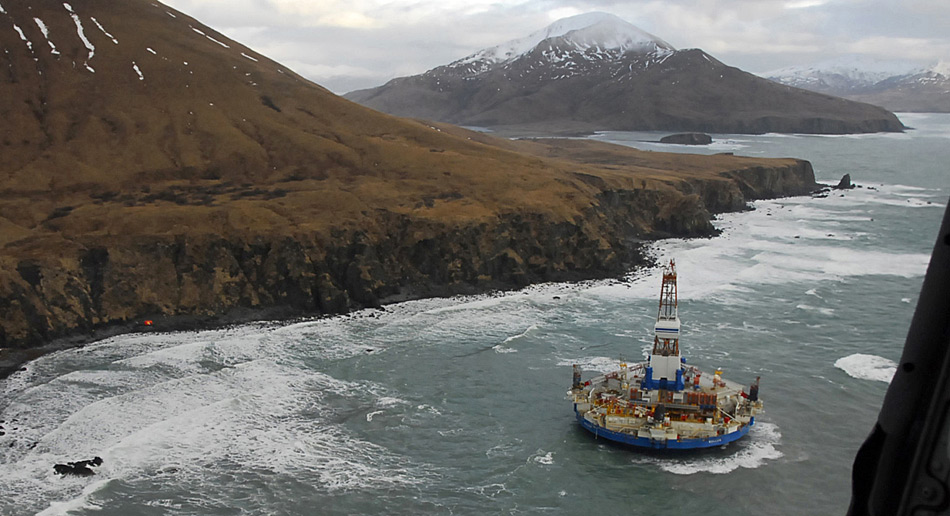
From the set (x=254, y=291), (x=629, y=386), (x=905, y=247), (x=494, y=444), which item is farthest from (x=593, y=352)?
(x=905, y=247)

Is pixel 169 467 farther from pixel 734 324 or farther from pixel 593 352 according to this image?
pixel 734 324

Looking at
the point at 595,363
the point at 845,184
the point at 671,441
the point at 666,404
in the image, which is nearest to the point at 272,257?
the point at 595,363

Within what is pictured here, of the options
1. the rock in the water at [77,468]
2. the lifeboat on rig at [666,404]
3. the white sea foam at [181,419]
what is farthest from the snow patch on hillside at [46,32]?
the lifeboat on rig at [666,404]

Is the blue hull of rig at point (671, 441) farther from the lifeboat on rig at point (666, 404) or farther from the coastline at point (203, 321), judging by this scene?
the coastline at point (203, 321)

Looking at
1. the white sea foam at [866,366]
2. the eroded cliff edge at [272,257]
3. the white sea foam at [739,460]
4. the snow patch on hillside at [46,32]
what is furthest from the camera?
the snow patch on hillside at [46,32]

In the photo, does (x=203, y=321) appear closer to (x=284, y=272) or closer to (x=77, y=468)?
(x=284, y=272)

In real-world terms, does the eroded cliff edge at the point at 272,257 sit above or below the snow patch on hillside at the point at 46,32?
below

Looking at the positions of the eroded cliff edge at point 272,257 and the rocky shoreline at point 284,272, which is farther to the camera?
the eroded cliff edge at point 272,257

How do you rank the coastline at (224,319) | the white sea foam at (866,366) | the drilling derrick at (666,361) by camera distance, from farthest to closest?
the coastline at (224,319) < the white sea foam at (866,366) < the drilling derrick at (666,361)
